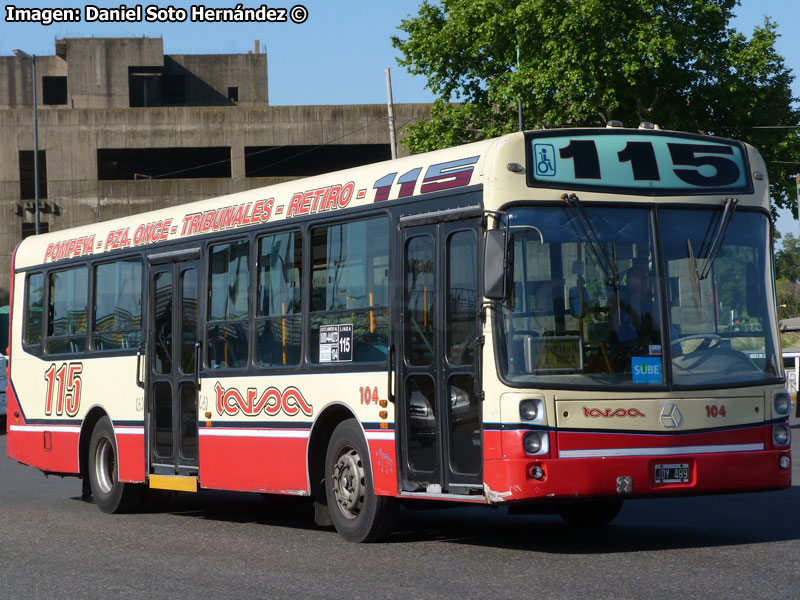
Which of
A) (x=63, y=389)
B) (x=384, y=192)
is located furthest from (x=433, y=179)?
(x=63, y=389)

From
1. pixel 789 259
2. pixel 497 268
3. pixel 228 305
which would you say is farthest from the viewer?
pixel 789 259

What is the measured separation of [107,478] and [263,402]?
352 centimetres

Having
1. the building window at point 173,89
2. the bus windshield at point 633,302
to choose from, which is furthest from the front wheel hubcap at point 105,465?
the building window at point 173,89

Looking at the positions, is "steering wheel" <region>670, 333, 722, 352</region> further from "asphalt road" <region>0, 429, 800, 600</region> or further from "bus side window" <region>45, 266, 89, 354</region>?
"bus side window" <region>45, 266, 89, 354</region>

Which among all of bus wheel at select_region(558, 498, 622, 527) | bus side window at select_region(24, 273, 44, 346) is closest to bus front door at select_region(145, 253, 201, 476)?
bus side window at select_region(24, 273, 44, 346)

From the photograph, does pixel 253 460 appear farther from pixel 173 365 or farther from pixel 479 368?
pixel 479 368

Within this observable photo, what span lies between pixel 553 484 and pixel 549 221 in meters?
1.82

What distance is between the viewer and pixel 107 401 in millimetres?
15180

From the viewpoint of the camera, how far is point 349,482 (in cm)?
1130

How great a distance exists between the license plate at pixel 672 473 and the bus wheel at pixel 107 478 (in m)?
6.97

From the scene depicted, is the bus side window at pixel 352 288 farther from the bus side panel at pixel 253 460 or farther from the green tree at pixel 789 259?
the green tree at pixel 789 259

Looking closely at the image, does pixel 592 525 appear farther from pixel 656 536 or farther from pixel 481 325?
pixel 481 325

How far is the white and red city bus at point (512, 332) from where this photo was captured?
31.7 feet

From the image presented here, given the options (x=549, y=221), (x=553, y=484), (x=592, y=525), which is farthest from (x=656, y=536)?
(x=549, y=221)
